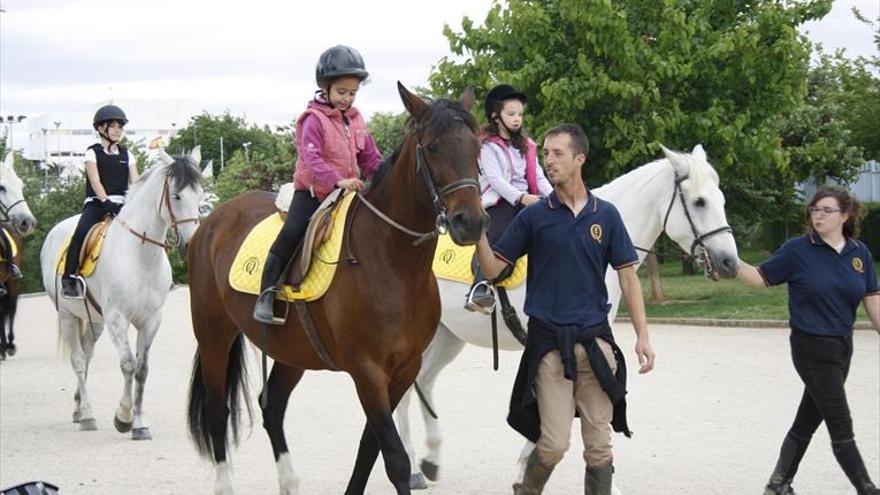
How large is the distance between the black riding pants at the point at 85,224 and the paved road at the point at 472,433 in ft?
4.90

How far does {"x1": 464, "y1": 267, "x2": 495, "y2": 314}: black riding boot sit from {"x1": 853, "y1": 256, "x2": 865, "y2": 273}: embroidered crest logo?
7.03ft

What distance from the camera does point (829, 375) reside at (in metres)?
6.74

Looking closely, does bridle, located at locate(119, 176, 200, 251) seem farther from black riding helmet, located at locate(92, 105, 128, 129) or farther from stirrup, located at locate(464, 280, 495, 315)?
stirrup, located at locate(464, 280, 495, 315)

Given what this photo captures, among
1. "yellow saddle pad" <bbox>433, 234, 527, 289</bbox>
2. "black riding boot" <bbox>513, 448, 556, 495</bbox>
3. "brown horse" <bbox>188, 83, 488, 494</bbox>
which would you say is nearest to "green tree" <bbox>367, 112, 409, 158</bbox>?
"yellow saddle pad" <bbox>433, 234, 527, 289</bbox>

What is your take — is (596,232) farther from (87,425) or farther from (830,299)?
(87,425)

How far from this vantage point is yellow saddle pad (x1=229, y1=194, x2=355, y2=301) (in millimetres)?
6383

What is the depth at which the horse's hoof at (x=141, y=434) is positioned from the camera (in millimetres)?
Answer: 9992

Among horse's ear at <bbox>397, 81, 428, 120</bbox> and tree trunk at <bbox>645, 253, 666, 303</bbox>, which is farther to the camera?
tree trunk at <bbox>645, 253, 666, 303</bbox>

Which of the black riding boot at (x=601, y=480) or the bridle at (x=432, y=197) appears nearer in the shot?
the bridle at (x=432, y=197)

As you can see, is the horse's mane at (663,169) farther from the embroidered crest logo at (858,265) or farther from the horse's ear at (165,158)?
the horse's ear at (165,158)

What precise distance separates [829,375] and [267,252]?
11.2 feet

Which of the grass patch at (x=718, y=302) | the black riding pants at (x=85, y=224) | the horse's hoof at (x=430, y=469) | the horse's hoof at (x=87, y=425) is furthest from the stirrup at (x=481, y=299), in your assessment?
the grass patch at (x=718, y=302)

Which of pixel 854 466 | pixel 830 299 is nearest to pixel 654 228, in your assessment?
pixel 830 299

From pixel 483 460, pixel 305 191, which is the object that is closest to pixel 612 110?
pixel 483 460
